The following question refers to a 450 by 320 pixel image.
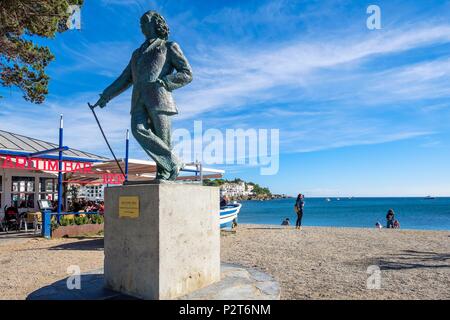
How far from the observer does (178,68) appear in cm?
446

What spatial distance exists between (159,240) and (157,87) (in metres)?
1.90

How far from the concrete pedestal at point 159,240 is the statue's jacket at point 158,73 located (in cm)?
113

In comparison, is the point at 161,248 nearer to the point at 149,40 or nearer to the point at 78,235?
the point at 149,40

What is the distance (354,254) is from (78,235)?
9.83 m

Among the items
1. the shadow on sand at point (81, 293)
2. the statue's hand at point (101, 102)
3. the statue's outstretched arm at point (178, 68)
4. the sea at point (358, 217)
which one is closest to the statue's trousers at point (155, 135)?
the statue's outstretched arm at point (178, 68)

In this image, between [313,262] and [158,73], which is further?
[313,262]

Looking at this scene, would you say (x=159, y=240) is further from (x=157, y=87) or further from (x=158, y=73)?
(x=158, y=73)

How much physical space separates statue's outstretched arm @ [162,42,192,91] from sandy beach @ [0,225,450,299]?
11.3 ft

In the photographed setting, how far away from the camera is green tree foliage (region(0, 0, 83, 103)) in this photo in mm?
8414

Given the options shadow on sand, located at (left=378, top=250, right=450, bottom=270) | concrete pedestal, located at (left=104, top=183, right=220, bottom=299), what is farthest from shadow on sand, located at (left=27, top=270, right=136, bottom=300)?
shadow on sand, located at (left=378, top=250, right=450, bottom=270)

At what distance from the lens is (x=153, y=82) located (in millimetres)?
4289

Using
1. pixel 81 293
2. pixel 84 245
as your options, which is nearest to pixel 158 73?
pixel 81 293

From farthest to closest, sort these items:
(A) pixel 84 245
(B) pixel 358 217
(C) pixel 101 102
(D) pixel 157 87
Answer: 1. (B) pixel 358 217
2. (A) pixel 84 245
3. (C) pixel 101 102
4. (D) pixel 157 87
